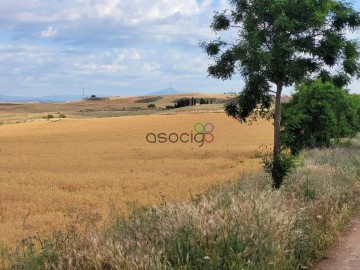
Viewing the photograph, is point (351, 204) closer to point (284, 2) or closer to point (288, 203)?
point (288, 203)

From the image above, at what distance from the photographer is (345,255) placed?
26.4 ft

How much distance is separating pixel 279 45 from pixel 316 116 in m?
11.5

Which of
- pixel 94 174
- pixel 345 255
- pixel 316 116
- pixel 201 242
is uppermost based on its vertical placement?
pixel 316 116

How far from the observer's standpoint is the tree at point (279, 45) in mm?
24359

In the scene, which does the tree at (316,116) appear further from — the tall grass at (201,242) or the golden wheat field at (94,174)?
the tall grass at (201,242)

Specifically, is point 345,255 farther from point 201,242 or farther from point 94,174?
point 94,174

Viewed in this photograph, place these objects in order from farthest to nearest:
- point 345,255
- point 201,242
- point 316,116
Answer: point 316,116 → point 345,255 → point 201,242

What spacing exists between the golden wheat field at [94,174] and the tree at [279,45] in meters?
4.96

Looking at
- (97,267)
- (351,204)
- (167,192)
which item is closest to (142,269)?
(97,267)

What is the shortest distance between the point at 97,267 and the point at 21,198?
13641mm

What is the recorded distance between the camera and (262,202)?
8.42 m

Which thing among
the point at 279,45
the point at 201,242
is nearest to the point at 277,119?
the point at 279,45

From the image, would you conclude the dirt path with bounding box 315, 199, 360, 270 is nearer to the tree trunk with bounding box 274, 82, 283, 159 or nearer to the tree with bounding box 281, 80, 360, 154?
the tree trunk with bounding box 274, 82, 283, 159

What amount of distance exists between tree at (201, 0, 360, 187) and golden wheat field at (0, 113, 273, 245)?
4960 millimetres
